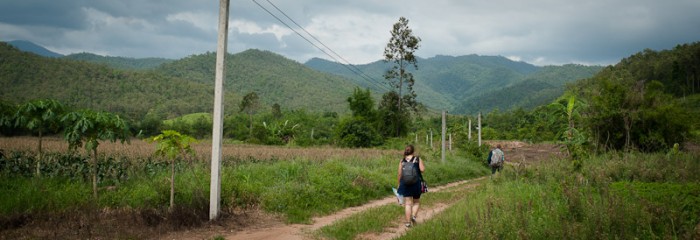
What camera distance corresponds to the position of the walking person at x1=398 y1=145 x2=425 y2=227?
913 centimetres

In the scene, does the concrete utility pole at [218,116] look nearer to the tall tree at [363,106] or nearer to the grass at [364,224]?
the grass at [364,224]

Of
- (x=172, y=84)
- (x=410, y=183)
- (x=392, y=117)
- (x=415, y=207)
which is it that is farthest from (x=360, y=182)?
(x=172, y=84)

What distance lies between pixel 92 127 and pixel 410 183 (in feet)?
22.2

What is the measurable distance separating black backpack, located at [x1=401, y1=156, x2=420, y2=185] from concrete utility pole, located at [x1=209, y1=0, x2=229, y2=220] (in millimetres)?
4075

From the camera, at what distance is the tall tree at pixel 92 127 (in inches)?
340

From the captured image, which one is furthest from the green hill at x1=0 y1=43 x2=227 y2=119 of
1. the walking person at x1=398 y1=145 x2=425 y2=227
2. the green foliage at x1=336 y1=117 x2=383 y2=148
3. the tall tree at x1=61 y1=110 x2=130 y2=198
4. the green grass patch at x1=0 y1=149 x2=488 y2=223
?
the walking person at x1=398 y1=145 x2=425 y2=227

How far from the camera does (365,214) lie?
34.0 feet

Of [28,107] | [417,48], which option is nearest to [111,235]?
[28,107]

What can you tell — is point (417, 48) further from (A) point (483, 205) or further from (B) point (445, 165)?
(A) point (483, 205)

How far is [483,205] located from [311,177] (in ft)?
21.2

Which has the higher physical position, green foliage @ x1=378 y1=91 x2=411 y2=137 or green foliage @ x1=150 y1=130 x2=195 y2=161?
green foliage @ x1=378 y1=91 x2=411 y2=137

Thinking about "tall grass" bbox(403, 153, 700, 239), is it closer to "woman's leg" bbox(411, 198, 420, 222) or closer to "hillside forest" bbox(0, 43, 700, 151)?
"woman's leg" bbox(411, 198, 420, 222)

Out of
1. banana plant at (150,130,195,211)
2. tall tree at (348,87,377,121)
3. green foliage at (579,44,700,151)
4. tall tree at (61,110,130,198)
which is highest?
tall tree at (348,87,377,121)

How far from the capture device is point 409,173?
9.14m
